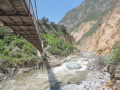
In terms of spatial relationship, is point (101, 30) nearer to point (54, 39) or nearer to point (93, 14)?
point (54, 39)

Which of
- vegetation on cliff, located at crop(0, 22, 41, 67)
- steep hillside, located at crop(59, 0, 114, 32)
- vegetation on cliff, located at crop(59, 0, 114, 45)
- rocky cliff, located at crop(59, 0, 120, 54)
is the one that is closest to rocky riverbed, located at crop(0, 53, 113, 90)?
vegetation on cliff, located at crop(0, 22, 41, 67)

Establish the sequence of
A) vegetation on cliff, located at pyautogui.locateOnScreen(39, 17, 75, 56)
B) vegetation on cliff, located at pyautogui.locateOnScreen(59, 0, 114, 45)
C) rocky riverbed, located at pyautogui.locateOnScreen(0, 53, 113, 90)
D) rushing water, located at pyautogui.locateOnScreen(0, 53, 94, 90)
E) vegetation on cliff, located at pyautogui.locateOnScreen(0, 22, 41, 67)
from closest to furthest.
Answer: rocky riverbed, located at pyautogui.locateOnScreen(0, 53, 113, 90), rushing water, located at pyautogui.locateOnScreen(0, 53, 94, 90), vegetation on cliff, located at pyautogui.locateOnScreen(0, 22, 41, 67), vegetation on cliff, located at pyautogui.locateOnScreen(39, 17, 75, 56), vegetation on cliff, located at pyautogui.locateOnScreen(59, 0, 114, 45)

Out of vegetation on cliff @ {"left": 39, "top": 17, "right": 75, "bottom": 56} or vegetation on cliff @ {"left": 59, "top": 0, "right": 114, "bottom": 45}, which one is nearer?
vegetation on cliff @ {"left": 39, "top": 17, "right": 75, "bottom": 56}

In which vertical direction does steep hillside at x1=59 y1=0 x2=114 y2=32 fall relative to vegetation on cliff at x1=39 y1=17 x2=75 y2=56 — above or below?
above

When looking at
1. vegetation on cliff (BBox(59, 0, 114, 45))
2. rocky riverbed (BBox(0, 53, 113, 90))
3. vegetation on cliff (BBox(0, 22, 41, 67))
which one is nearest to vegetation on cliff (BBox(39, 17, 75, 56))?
vegetation on cliff (BBox(0, 22, 41, 67))

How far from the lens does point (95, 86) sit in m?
6.08

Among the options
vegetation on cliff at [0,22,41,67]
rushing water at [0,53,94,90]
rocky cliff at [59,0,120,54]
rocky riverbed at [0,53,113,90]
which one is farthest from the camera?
rocky cliff at [59,0,120,54]

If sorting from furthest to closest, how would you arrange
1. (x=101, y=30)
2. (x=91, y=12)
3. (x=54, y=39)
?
(x=91, y=12) < (x=101, y=30) < (x=54, y=39)

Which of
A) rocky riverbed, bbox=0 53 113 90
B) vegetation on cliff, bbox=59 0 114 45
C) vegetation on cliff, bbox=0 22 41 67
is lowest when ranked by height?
rocky riverbed, bbox=0 53 113 90

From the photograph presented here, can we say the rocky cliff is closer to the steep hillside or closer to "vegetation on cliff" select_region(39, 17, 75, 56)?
the steep hillside

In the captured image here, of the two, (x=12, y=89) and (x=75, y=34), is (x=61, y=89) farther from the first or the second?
(x=75, y=34)

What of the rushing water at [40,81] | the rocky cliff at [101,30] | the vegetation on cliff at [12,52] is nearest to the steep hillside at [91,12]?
the rocky cliff at [101,30]

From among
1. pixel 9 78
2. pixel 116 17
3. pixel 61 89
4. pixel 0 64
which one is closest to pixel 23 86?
pixel 9 78

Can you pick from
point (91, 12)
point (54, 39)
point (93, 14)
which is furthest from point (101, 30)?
point (91, 12)
